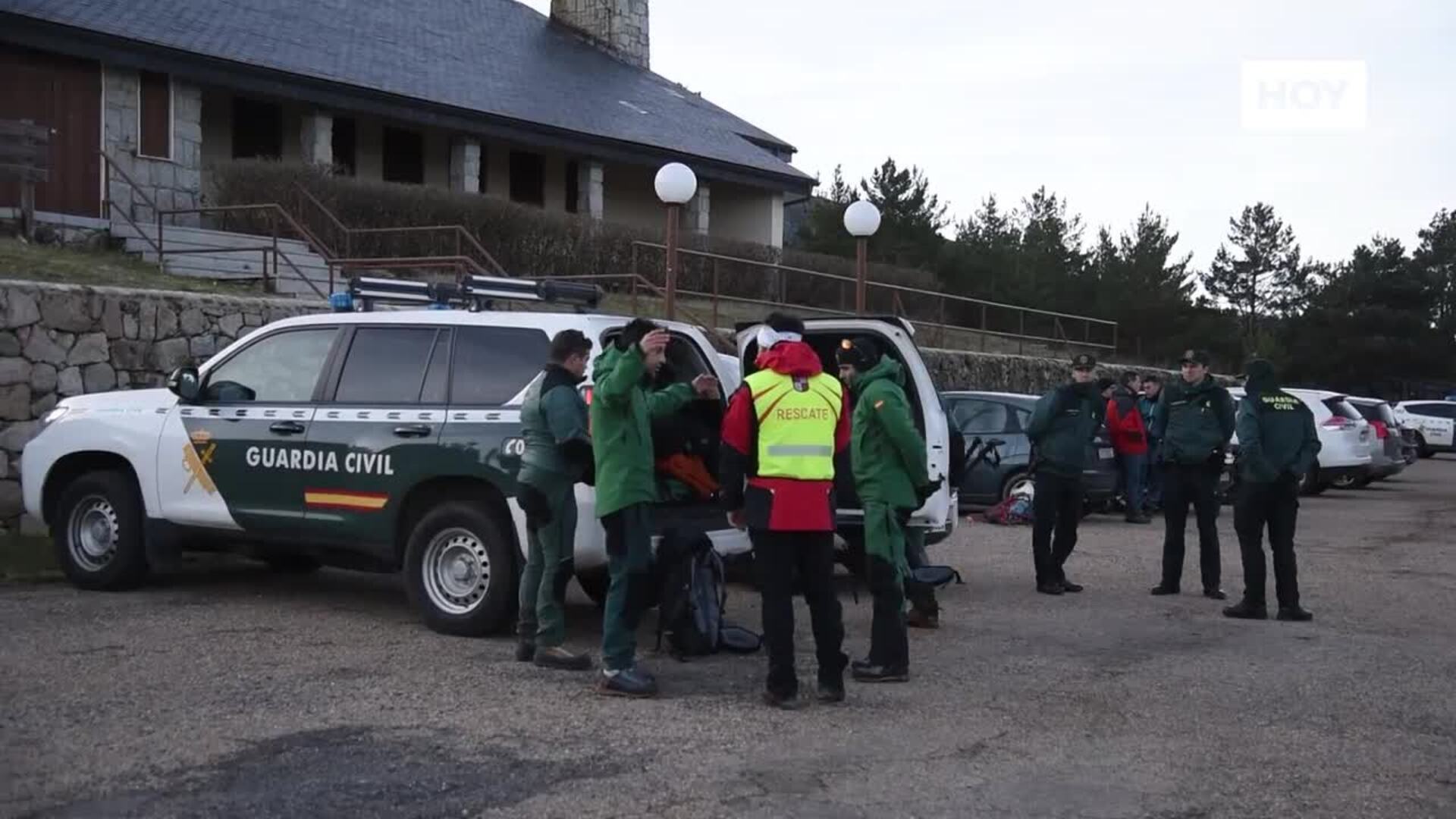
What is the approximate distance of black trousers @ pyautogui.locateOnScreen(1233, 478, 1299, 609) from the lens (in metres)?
10.0

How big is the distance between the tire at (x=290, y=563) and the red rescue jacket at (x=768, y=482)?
3.88 metres

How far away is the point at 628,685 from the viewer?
698cm

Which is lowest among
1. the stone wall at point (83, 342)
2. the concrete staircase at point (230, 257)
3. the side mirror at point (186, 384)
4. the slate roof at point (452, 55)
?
the side mirror at point (186, 384)

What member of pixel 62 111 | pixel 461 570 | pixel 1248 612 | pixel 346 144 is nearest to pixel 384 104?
pixel 346 144

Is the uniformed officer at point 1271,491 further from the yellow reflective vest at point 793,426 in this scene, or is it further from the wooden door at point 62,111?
the wooden door at point 62,111

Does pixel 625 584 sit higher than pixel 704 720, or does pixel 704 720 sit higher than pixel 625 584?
pixel 625 584

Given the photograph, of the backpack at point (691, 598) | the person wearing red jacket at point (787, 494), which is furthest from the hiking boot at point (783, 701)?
the backpack at point (691, 598)

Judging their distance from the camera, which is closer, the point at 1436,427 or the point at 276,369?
the point at 276,369

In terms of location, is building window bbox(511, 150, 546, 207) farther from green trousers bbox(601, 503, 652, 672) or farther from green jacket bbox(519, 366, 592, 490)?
green trousers bbox(601, 503, 652, 672)

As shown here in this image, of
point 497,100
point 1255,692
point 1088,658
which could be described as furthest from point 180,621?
point 497,100

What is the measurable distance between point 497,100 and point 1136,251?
40737 mm

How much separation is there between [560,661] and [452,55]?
25177mm

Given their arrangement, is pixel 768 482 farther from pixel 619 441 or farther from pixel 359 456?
pixel 359 456

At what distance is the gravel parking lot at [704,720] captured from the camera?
17.7 feet
